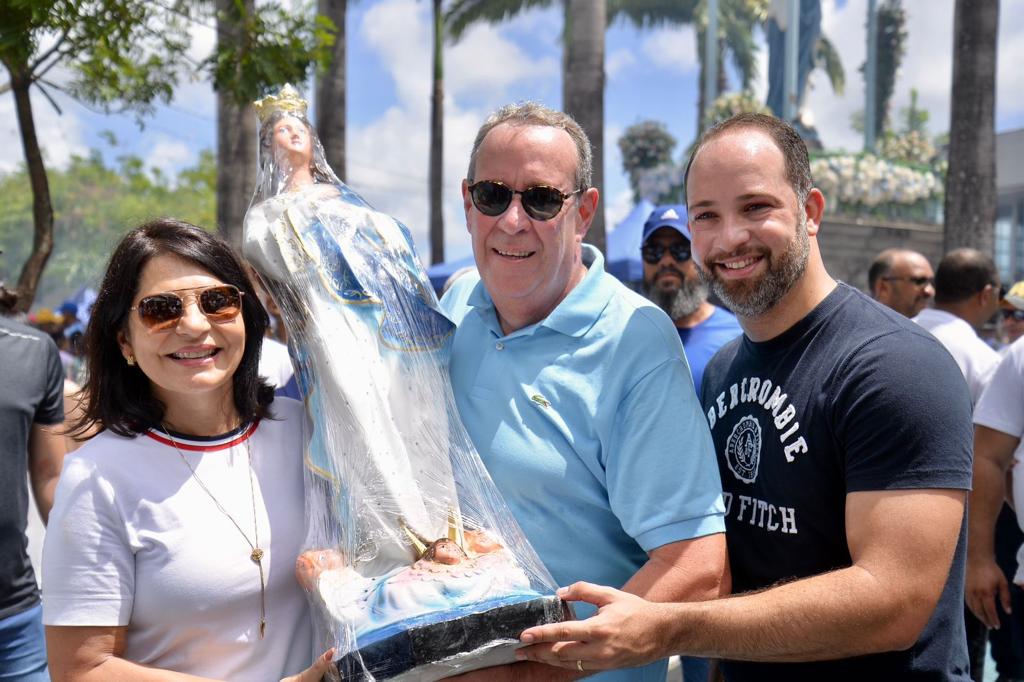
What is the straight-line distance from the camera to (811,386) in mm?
2000

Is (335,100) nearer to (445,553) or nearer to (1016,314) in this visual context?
(1016,314)

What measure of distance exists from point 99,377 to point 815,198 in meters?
1.79

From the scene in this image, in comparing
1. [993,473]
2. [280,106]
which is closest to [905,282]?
[993,473]

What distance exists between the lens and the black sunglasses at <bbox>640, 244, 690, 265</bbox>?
4918mm

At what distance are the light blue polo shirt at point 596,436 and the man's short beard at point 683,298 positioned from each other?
2368 mm

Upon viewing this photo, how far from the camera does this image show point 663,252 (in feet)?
16.3

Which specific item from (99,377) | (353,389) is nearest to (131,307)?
(99,377)

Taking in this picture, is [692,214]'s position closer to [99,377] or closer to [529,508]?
[529,508]

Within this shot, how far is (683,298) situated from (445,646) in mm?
3206

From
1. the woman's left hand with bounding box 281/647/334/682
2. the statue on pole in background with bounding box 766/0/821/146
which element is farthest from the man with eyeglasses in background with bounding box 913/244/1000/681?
the statue on pole in background with bounding box 766/0/821/146

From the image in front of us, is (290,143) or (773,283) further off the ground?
(290,143)

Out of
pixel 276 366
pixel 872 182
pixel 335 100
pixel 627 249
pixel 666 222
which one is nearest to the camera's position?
pixel 276 366

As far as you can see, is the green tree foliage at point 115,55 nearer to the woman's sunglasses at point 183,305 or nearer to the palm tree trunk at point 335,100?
the woman's sunglasses at point 183,305

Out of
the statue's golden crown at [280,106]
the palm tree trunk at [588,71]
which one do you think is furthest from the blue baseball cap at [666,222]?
the palm tree trunk at [588,71]
